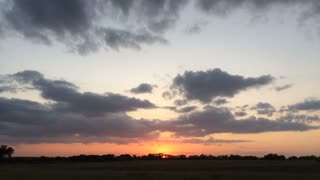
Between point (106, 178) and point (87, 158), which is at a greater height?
point (87, 158)

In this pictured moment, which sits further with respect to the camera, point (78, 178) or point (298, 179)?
point (78, 178)

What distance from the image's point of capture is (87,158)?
182 metres

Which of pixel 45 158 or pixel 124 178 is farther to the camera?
pixel 45 158

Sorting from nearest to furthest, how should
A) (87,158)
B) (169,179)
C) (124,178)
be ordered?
(169,179) < (124,178) < (87,158)

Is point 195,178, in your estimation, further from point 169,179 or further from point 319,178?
point 319,178

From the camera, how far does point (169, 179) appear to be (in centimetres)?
6488

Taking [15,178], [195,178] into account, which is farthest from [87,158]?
[195,178]

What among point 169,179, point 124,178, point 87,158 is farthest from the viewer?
point 87,158

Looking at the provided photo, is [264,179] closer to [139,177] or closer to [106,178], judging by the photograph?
[139,177]

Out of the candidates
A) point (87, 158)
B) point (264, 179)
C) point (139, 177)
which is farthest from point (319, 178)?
point (87, 158)

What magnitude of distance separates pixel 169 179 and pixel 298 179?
53.9ft

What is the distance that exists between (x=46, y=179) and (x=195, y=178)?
20706mm

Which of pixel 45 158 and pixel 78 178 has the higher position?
pixel 45 158

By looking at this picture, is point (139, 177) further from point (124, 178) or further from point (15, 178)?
point (15, 178)
